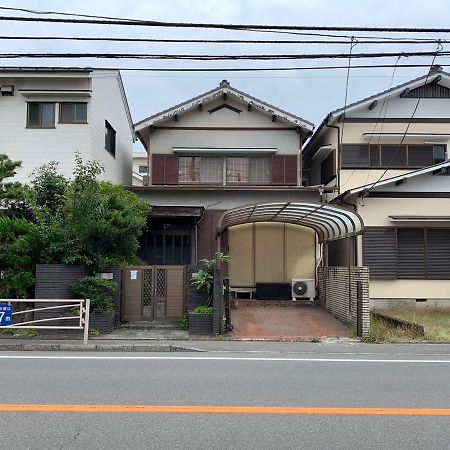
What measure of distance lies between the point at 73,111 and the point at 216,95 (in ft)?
18.2

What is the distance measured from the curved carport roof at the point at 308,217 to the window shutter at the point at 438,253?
3.60m

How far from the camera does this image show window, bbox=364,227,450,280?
55.8 feet

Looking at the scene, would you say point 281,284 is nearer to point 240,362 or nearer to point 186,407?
point 240,362

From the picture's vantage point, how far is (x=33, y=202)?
43.4 ft

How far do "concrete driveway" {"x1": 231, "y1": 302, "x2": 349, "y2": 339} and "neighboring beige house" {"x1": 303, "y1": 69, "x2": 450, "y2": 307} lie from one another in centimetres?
204

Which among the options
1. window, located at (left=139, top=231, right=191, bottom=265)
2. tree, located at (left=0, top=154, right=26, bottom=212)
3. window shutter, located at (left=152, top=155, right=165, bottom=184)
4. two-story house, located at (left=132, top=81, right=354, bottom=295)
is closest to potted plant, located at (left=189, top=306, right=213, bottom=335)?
two-story house, located at (left=132, top=81, right=354, bottom=295)

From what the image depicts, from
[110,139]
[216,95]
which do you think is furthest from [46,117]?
[216,95]

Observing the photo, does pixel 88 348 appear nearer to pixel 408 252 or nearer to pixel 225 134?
pixel 408 252

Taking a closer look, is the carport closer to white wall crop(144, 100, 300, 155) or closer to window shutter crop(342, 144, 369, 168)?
window shutter crop(342, 144, 369, 168)

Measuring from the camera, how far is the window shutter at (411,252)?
17.0 meters

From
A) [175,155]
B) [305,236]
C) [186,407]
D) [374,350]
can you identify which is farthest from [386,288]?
[186,407]

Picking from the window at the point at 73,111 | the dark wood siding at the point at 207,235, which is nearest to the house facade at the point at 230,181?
the dark wood siding at the point at 207,235

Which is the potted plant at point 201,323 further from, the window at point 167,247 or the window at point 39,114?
the window at point 39,114

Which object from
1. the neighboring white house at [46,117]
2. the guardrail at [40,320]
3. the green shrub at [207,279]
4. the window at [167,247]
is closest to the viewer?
the guardrail at [40,320]
